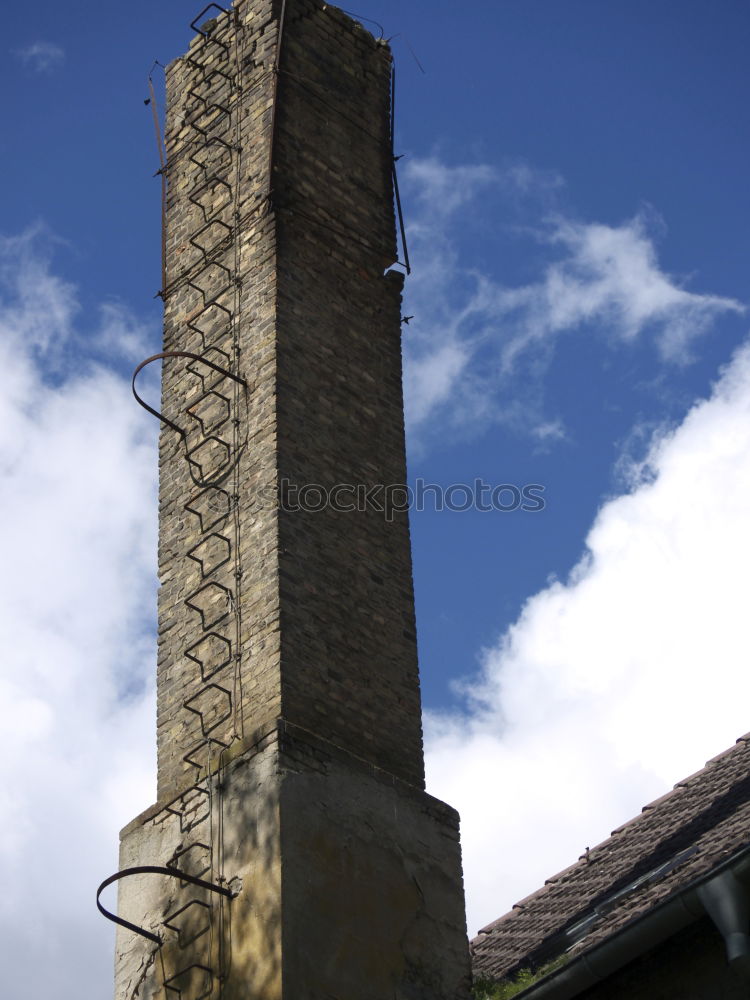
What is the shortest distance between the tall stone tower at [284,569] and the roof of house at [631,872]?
2.88 feet

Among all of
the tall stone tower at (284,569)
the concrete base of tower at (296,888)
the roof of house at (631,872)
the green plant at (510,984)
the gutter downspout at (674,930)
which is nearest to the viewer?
the gutter downspout at (674,930)

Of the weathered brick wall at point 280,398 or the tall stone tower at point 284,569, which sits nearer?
the tall stone tower at point 284,569

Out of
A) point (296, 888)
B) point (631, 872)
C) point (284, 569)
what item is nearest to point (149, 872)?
point (296, 888)

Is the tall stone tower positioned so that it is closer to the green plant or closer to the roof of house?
the green plant

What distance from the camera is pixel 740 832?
373 inches

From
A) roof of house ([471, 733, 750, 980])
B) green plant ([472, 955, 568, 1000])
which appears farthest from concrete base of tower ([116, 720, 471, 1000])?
roof of house ([471, 733, 750, 980])

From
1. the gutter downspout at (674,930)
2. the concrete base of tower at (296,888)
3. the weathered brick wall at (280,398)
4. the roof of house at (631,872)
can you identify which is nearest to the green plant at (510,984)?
the roof of house at (631,872)

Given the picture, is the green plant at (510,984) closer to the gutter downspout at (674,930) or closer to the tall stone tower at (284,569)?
the tall stone tower at (284,569)

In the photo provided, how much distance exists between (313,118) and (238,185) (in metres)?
0.88

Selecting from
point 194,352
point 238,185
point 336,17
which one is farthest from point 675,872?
point 336,17

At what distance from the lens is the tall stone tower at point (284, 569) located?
941cm

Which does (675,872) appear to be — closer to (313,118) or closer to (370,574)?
(370,574)

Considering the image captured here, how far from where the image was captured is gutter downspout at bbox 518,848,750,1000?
7832mm

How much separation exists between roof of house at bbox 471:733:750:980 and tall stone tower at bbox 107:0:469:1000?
88cm
